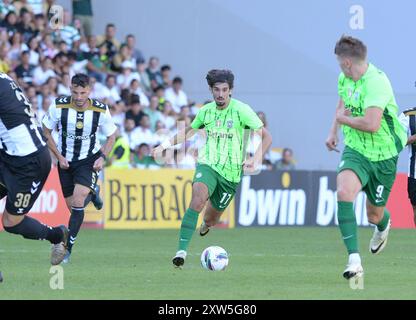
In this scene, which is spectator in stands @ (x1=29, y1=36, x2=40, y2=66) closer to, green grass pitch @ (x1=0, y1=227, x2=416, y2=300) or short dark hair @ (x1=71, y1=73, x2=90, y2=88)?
green grass pitch @ (x1=0, y1=227, x2=416, y2=300)

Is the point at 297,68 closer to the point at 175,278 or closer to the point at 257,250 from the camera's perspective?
the point at 257,250

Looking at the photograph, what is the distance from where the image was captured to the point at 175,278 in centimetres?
1245

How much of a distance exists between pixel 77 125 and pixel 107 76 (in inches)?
427

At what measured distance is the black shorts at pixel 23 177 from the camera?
11742 mm

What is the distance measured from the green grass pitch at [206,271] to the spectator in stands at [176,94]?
6720 mm

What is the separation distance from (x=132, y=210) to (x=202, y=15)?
8.15 meters

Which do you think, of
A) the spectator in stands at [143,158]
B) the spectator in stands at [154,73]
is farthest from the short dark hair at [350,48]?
the spectator in stands at [154,73]

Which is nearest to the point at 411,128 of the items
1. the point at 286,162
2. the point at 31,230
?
the point at 31,230

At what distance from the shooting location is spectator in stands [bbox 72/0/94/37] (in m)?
28.8

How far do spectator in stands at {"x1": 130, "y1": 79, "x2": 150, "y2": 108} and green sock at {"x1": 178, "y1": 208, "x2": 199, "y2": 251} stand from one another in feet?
40.9

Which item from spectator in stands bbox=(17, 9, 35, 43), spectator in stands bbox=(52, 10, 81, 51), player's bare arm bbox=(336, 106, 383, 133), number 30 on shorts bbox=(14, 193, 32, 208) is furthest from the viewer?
spectator in stands bbox=(52, 10, 81, 51)

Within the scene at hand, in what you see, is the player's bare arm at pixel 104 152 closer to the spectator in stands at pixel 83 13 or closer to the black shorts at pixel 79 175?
the black shorts at pixel 79 175

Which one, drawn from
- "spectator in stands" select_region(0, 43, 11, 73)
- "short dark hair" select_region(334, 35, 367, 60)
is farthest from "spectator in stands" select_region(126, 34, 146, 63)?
"short dark hair" select_region(334, 35, 367, 60)

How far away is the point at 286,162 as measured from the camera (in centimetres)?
2669
